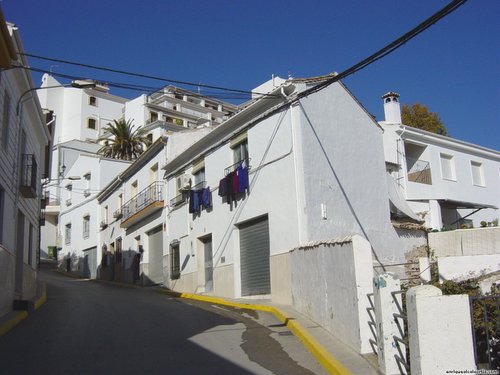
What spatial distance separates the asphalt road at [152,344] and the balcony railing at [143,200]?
12.5 metres

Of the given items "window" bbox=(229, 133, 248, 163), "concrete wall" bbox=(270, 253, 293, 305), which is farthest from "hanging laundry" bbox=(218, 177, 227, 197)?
"concrete wall" bbox=(270, 253, 293, 305)

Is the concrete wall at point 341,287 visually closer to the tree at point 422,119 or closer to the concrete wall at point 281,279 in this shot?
the concrete wall at point 281,279

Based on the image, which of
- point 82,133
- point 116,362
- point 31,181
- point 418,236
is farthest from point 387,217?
point 82,133

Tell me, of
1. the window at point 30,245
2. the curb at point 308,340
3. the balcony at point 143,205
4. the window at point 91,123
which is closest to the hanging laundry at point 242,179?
the curb at point 308,340

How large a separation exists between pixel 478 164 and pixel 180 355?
25.7 meters

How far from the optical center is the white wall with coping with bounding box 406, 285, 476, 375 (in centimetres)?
607

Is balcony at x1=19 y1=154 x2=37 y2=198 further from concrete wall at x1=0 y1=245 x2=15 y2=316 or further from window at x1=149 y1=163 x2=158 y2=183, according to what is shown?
window at x1=149 y1=163 x2=158 y2=183

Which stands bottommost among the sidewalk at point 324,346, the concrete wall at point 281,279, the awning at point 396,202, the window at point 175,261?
the sidewalk at point 324,346

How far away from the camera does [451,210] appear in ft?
93.3

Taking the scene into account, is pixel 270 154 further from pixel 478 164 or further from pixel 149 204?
pixel 478 164

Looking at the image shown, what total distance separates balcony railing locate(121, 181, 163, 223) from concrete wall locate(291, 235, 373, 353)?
15.1 meters

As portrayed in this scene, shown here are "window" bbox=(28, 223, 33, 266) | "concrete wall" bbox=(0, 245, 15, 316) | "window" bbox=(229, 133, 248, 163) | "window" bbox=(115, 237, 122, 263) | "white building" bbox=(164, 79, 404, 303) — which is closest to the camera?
"concrete wall" bbox=(0, 245, 15, 316)

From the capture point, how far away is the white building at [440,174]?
2556 cm

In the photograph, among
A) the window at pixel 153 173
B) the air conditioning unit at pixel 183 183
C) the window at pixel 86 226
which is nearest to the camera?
the air conditioning unit at pixel 183 183
